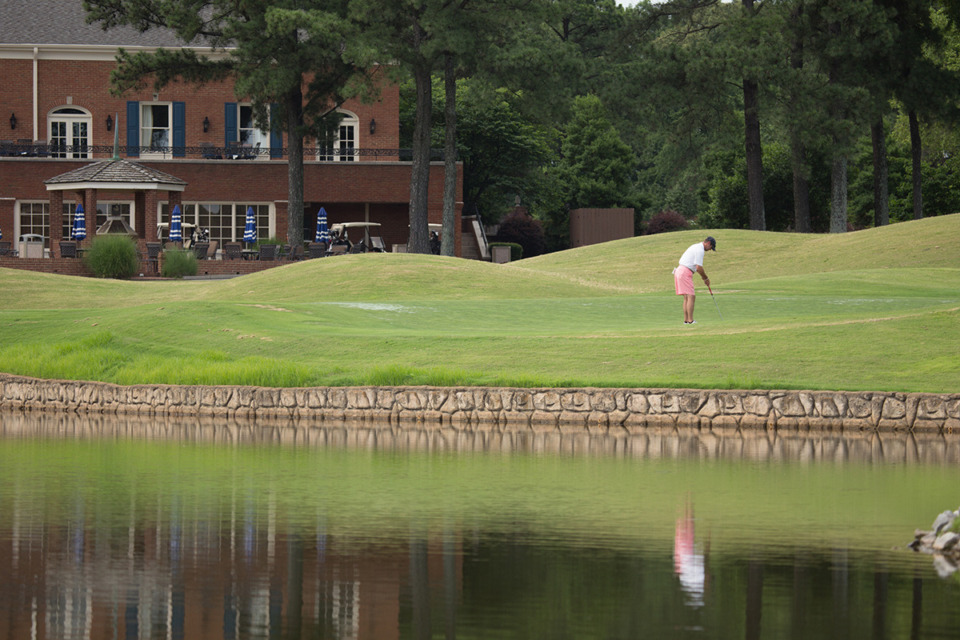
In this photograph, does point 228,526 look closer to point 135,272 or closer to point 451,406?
point 451,406

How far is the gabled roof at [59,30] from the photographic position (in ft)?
189

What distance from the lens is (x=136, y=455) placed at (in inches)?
610

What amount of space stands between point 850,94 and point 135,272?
83.5 ft

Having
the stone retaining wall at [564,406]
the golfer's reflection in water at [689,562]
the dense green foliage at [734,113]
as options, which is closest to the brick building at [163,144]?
the dense green foliage at [734,113]

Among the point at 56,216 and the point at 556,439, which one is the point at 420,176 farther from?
the point at 556,439

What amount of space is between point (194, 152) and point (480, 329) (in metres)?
34.3

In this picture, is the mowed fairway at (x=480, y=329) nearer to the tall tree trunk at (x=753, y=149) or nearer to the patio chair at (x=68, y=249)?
the patio chair at (x=68, y=249)

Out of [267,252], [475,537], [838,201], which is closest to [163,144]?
[267,252]

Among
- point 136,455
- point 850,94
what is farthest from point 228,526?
point 850,94

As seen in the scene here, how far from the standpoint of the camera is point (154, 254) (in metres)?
42.2

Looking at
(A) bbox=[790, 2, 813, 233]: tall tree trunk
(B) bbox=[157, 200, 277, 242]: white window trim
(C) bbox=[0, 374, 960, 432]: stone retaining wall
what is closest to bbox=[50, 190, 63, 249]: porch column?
(B) bbox=[157, 200, 277, 242]: white window trim

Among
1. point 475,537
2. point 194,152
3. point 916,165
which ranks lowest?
point 475,537

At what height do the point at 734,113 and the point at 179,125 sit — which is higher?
the point at 734,113

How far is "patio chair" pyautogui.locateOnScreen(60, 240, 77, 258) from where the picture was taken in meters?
41.9
